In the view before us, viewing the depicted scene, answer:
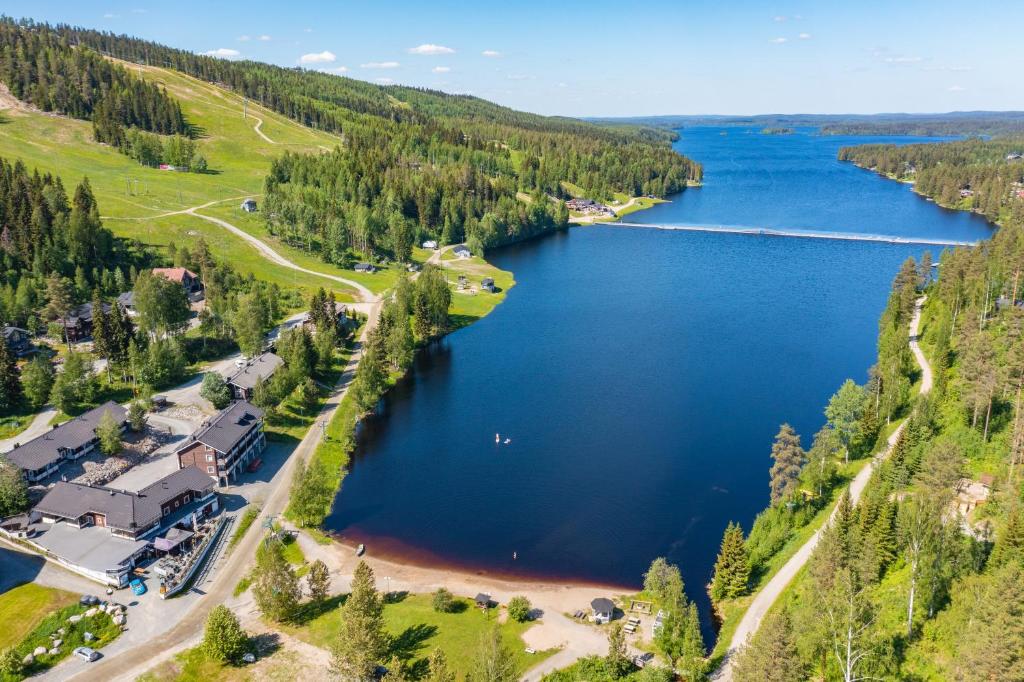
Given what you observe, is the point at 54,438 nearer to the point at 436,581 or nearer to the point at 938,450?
the point at 436,581

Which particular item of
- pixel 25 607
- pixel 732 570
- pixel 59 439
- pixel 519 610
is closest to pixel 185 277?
pixel 59 439

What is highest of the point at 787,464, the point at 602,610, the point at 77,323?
the point at 77,323

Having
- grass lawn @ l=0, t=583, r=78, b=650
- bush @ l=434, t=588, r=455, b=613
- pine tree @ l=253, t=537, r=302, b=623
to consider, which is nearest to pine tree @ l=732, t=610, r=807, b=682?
bush @ l=434, t=588, r=455, b=613

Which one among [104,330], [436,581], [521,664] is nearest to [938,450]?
[521,664]

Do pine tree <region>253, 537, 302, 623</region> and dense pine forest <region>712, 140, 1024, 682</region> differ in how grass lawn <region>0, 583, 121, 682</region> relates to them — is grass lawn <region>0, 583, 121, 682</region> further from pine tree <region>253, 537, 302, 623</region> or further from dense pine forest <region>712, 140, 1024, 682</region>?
dense pine forest <region>712, 140, 1024, 682</region>

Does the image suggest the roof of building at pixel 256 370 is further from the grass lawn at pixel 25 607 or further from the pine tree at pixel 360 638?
the pine tree at pixel 360 638

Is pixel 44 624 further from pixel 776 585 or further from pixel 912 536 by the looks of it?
pixel 912 536

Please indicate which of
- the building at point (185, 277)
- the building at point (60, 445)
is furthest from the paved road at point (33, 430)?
the building at point (185, 277)
